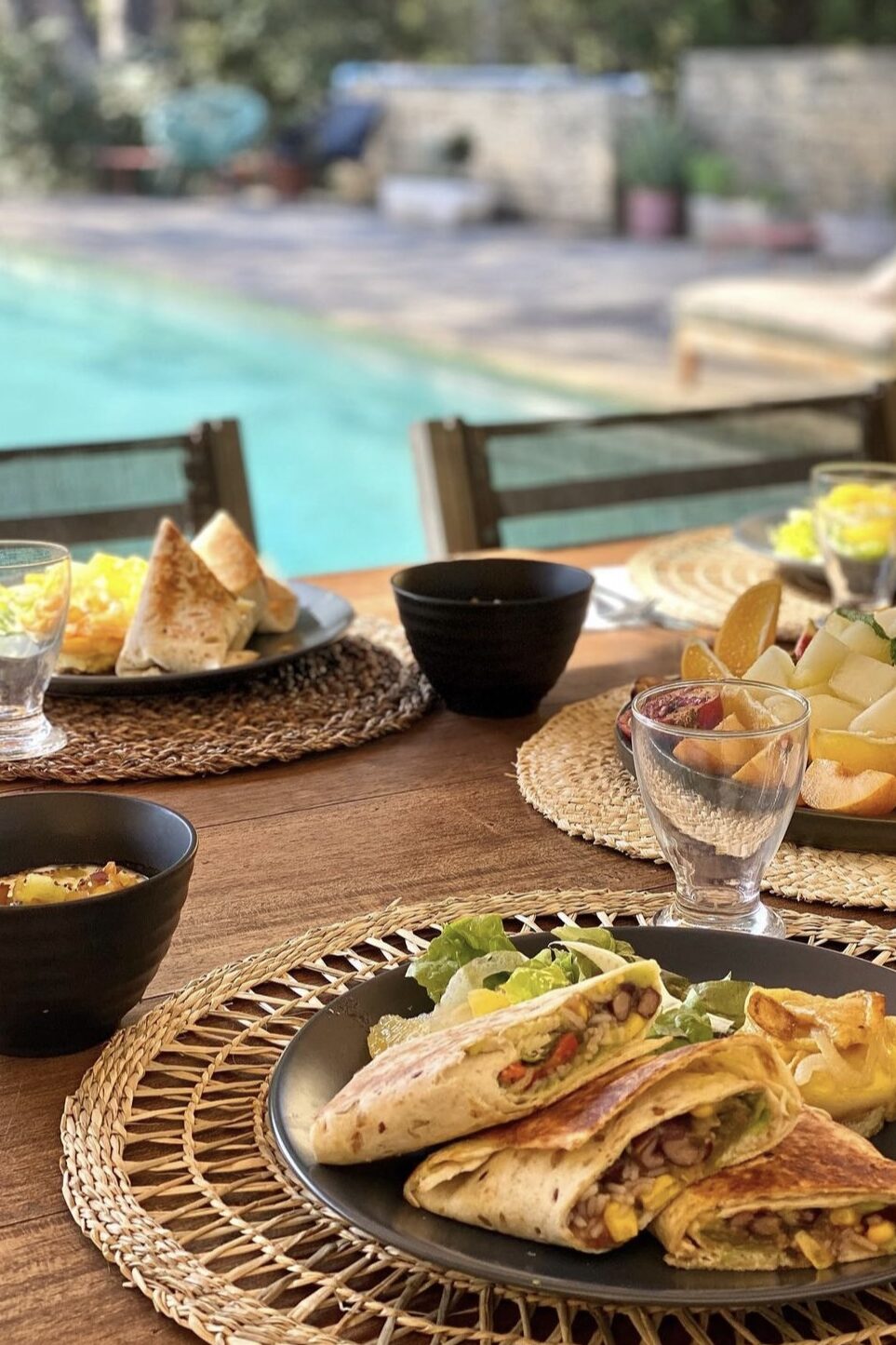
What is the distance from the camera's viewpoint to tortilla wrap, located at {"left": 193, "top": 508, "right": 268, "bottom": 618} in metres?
1.40

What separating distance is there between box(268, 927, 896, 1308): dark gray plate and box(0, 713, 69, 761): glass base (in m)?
0.52

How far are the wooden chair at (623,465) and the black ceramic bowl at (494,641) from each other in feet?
2.59

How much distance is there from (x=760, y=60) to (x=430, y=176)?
356cm

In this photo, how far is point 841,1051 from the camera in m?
0.64

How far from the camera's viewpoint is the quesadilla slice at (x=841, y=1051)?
64 centimetres

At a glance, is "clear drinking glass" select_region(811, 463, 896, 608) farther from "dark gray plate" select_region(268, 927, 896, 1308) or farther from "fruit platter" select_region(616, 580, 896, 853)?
"dark gray plate" select_region(268, 927, 896, 1308)

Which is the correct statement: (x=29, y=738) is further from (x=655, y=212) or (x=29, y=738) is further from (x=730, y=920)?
(x=655, y=212)

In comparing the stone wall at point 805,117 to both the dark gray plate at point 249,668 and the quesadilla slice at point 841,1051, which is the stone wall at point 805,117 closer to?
the dark gray plate at point 249,668

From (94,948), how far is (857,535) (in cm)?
102

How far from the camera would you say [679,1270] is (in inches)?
22.0

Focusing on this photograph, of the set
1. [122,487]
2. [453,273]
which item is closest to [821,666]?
[122,487]

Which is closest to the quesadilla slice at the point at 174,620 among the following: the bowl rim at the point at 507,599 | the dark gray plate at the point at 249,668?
the dark gray plate at the point at 249,668

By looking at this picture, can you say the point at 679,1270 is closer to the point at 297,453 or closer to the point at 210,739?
the point at 210,739

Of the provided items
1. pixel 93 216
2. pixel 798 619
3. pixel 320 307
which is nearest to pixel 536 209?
pixel 93 216
